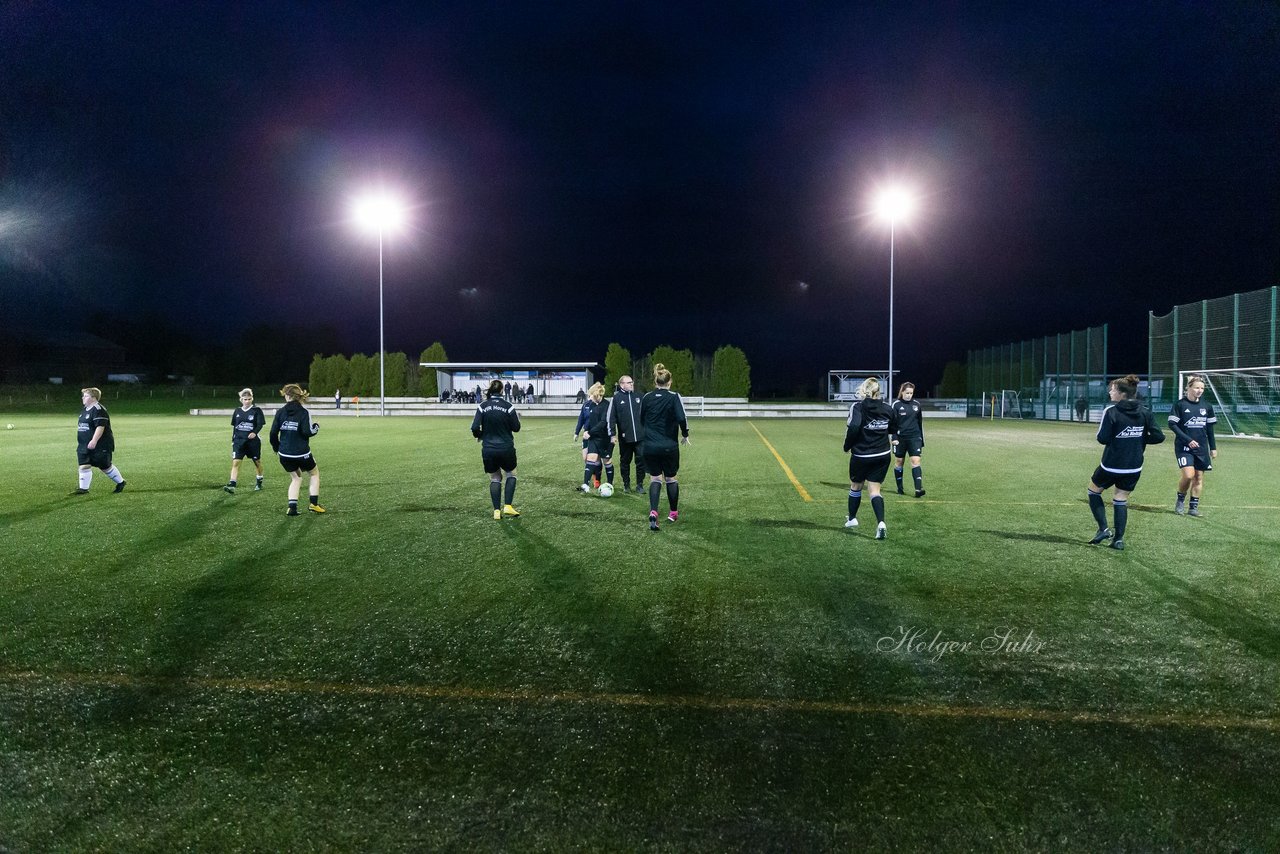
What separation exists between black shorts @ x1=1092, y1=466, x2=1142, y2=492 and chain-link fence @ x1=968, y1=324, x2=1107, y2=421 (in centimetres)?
3574

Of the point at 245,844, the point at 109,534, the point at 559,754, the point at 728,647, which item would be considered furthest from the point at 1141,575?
the point at 109,534

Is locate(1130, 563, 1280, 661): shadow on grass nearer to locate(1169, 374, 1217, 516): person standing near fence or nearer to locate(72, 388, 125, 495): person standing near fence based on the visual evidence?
locate(1169, 374, 1217, 516): person standing near fence

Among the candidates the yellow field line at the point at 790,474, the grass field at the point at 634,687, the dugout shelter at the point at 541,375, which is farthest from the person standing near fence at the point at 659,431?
the dugout shelter at the point at 541,375

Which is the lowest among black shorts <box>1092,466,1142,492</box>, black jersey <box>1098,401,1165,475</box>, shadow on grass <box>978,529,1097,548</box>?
shadow on grass <box>978,529,1097,548</box>

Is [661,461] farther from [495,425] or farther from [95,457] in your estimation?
[95,457]

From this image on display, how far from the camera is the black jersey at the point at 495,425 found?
8.83 m

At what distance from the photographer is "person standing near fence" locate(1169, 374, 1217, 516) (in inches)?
368

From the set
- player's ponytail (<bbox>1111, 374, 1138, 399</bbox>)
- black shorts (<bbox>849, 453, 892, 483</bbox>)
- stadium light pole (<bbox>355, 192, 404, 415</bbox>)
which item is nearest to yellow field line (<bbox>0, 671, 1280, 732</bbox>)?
black shorts (<bbox>849, 453, 892, 483</bbox>)

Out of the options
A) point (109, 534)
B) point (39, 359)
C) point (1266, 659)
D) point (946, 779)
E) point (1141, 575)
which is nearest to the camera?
point (946, 779)

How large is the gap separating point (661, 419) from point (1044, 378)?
42533 mm

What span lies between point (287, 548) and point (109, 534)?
7.86ft

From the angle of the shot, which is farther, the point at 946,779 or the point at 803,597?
the point at 803,597

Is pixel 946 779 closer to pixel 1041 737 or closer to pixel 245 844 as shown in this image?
pixel 1041 737

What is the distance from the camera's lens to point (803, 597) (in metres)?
5.73
